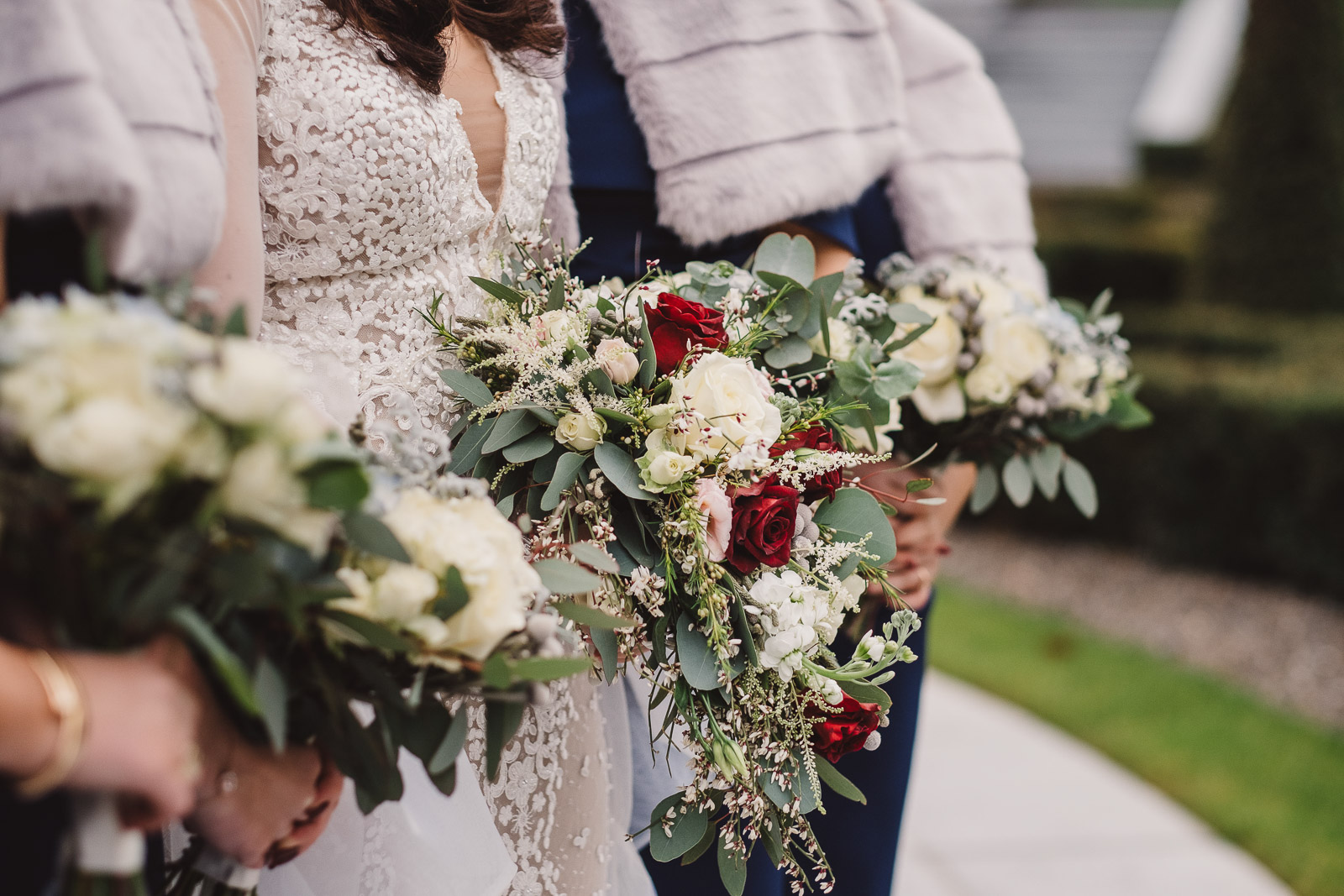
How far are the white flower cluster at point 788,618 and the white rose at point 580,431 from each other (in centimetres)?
26

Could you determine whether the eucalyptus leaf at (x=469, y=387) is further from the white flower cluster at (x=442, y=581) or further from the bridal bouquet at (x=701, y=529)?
the white flower cluster at (x=442, y=581)

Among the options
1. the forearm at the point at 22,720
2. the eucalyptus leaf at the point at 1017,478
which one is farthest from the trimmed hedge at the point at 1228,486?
the forearm at the point at 22,720

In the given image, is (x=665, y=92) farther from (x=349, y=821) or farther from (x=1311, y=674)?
(x=1311, y=674)

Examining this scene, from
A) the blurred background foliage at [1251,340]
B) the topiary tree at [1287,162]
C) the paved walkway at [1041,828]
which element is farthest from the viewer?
the topiary tree at [1287,162]

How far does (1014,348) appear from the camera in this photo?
197 cm

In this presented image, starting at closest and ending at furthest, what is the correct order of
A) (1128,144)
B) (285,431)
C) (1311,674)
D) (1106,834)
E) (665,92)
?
(285,431), (665,92), (1106,834), (1311,674), (1128,144)

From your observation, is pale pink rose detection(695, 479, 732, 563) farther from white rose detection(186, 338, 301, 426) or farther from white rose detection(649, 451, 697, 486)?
white rose detection(186, 338, 301, 426)

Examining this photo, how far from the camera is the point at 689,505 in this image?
128 centimetres

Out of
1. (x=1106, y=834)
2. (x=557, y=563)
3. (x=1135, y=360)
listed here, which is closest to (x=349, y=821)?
(x=557, y=563)

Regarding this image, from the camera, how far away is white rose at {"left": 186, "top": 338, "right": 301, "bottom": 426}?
76 cm

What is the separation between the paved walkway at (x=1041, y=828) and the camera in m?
3.13

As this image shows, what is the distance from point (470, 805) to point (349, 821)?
138mm

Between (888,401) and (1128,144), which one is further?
(1128,144)

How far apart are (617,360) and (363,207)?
373 millimetres
